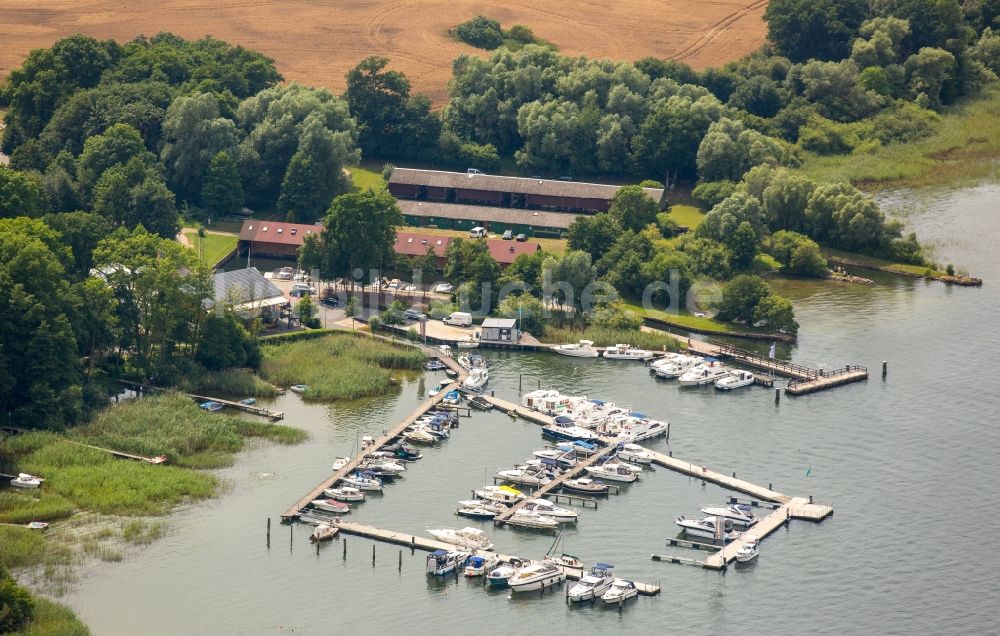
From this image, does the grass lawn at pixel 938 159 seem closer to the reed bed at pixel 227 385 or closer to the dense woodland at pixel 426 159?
the dense woodland at pixel 426 159

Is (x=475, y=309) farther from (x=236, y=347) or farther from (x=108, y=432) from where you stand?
(x=108, y=432)

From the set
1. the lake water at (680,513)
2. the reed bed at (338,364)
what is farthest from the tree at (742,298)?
the reed bed at (338,364)

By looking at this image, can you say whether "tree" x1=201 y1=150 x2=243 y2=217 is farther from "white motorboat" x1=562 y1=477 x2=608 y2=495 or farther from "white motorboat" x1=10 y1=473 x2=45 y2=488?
"white motorboat" x1=562 y1=477 x2=608 y2=495

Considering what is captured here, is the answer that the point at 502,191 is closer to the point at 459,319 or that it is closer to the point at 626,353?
the point at 459,319

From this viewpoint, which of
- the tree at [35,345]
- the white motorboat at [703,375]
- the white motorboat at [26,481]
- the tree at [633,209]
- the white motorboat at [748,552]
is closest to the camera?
the white motorboat at [748,552]

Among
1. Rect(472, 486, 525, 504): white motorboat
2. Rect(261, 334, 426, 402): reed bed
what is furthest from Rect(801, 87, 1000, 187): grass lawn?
Rect(472, 486, 525, 504): white motorboat

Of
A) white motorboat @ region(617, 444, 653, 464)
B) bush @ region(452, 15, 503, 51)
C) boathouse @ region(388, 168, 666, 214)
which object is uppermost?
bush @ region(452, 15, 503, 51)
